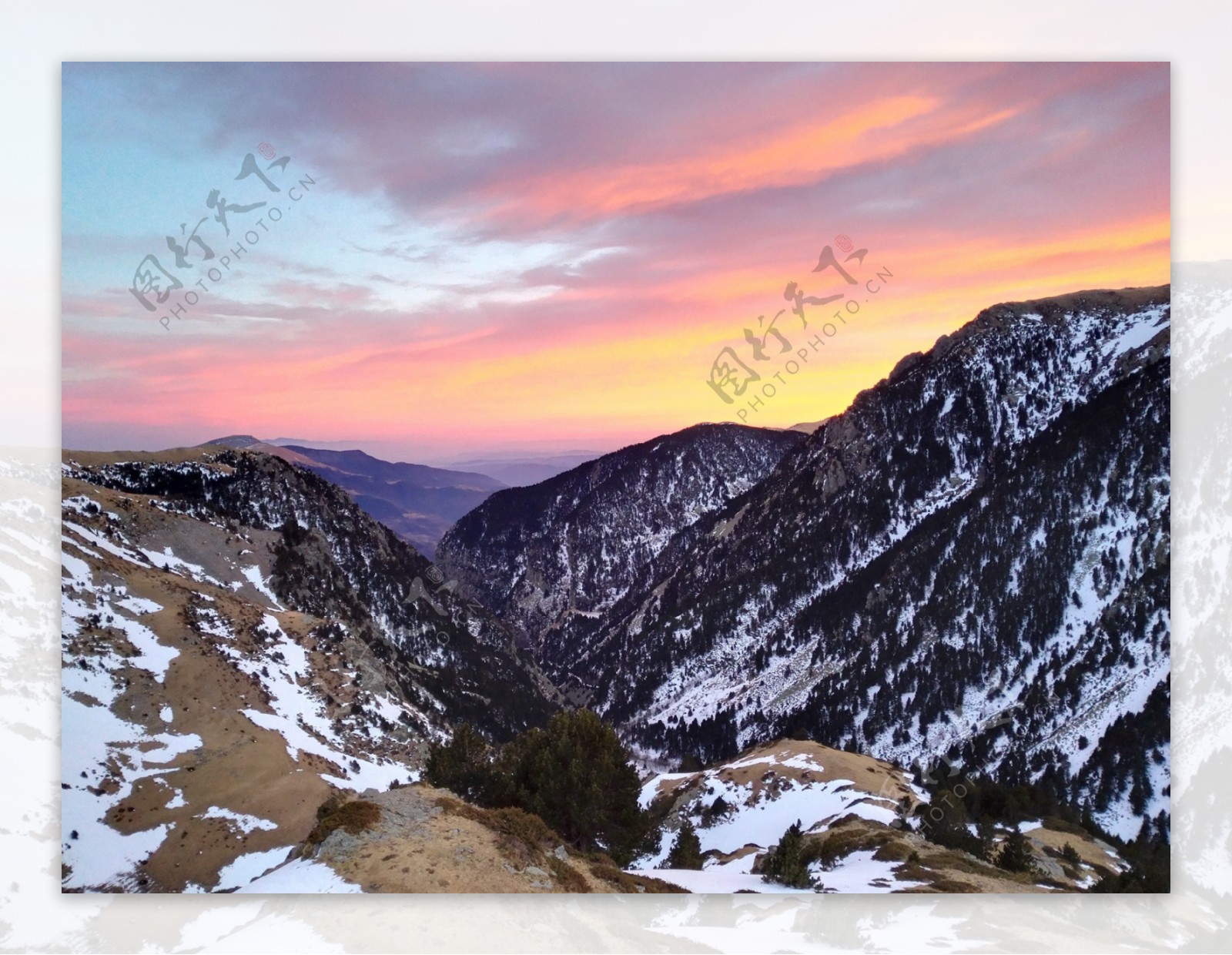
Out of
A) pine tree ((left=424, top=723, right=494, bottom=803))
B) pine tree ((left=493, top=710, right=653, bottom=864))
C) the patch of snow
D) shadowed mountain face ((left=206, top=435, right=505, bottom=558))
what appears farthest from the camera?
shadowed mountain face ((left=206, top=435, right=505, bottom=558))

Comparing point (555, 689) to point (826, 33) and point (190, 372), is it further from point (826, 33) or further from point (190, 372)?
point (826, 33)

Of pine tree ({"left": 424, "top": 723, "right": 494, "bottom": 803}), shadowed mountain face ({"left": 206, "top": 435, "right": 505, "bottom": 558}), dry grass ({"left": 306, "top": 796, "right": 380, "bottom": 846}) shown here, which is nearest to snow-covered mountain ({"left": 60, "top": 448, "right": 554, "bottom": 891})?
shadowed mountain face ({"left": 206, "top": 435, "right": 505, "bottom": 558})

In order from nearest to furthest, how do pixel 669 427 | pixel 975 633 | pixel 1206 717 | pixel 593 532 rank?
pixel 1206 717
pixel 669 427
pixel 975 633
pixel 593 532

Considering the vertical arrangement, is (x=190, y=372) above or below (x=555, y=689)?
above

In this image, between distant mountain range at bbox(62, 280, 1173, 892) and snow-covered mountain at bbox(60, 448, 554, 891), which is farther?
distant mountain range at bbox(62, 280, 1173, 892)

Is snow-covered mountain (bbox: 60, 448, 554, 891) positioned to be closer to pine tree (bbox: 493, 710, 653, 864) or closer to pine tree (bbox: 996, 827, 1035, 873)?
pine tree (bbox: 493, 710, 653, 864)

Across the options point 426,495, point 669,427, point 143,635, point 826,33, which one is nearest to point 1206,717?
point 669,427

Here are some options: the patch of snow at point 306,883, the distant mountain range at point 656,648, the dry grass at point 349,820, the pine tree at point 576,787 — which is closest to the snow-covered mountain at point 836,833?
the distant mountain range at point 656,648

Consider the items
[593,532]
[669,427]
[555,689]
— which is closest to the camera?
[669,427]
